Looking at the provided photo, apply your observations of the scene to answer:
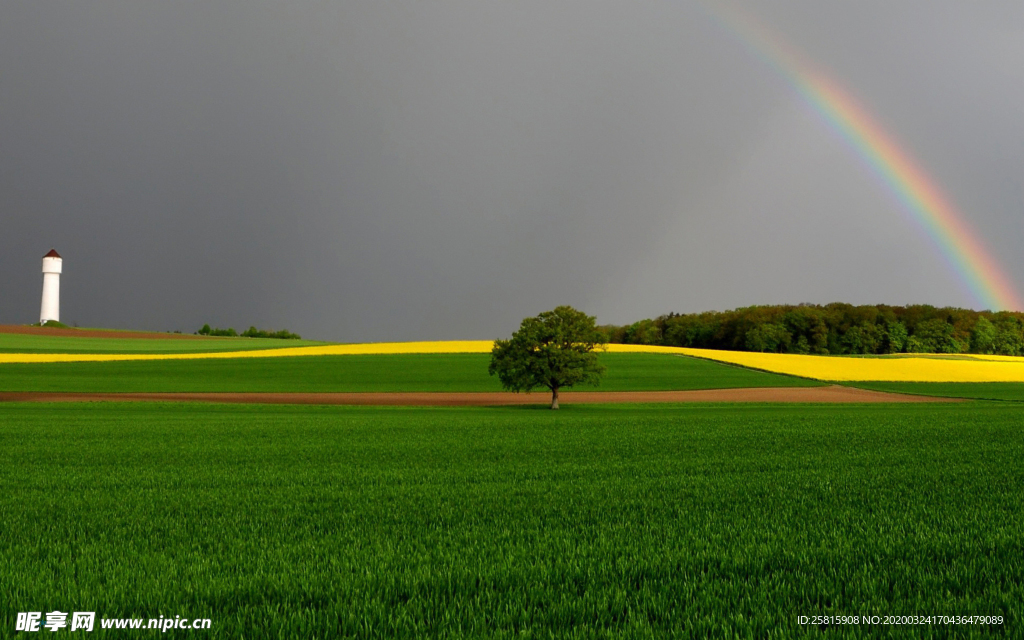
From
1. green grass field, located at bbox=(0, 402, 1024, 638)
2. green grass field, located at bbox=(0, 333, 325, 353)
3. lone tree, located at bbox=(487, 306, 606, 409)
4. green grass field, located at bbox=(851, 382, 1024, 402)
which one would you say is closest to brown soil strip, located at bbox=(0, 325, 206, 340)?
green grass field, located at bbox=(0, 333, 325, 353)

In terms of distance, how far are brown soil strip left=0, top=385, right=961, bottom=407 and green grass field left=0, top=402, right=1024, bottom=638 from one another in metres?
29.2

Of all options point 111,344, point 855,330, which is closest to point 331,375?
point 111,344

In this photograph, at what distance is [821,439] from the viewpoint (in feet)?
74.9

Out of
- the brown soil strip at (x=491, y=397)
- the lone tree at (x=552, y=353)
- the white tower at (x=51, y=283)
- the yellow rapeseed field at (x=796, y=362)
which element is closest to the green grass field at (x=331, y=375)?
the brown soil strip at (x=491, y=397)

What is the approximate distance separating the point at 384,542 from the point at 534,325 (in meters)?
39.3

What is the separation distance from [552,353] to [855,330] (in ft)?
302

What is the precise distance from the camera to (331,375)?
64.8 m

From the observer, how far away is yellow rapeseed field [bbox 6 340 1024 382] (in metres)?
68.9

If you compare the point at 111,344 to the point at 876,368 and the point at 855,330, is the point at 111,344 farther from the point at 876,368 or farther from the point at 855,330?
the point at 855,330

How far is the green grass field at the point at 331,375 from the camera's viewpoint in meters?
56.6

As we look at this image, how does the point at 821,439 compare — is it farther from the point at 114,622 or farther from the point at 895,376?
the point at 895,376

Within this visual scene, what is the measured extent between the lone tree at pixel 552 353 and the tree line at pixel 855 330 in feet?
233

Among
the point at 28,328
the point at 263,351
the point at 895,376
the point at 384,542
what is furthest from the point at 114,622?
the point at 28,328

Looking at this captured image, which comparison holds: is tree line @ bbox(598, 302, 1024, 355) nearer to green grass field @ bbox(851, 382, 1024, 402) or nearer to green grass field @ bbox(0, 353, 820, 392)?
green grass field @ bbox(0, 353, 820, 392)
